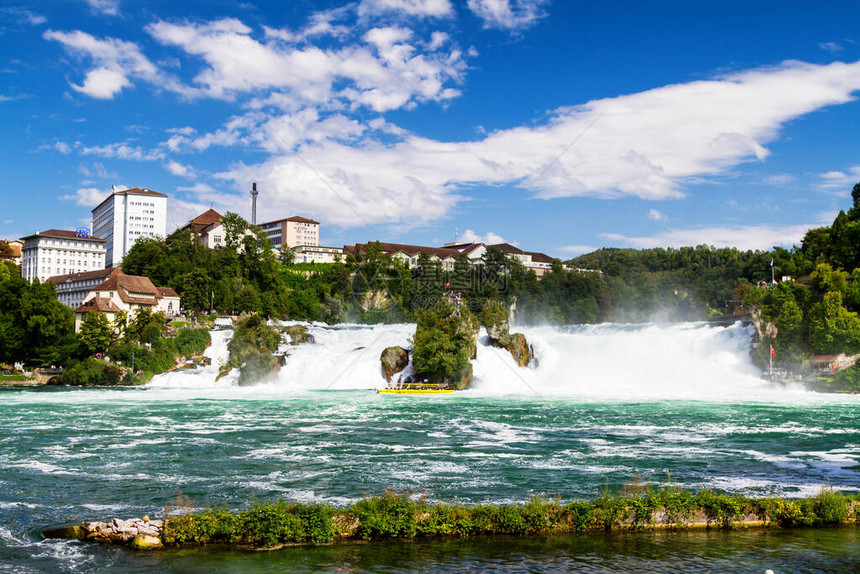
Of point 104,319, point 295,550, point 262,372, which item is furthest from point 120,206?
point 295,550

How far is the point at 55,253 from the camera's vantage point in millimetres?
108562

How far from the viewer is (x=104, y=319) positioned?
185 ft

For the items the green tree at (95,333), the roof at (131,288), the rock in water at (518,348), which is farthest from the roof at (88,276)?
the rock in water at (518,348)

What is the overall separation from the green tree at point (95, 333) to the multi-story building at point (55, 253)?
196 ft

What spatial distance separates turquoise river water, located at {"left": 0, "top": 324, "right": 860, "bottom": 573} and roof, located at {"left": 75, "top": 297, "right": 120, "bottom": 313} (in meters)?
12.8

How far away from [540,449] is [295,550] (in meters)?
12.8

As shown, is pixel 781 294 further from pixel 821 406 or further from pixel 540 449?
pixel 540 449

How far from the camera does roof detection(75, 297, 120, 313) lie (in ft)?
195

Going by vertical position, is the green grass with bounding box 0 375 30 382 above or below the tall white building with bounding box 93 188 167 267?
below

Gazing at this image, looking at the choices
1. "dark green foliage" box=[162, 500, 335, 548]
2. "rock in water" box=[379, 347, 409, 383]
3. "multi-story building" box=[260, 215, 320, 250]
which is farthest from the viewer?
"multi-story building" box=[260, 215, 320, 250]

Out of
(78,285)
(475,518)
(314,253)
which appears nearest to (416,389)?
(475,518)

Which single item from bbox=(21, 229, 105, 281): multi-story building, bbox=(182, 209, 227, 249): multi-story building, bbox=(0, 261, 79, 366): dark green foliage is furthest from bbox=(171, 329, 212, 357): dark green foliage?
bbox=(21, 229, 105, 281): multi-story building

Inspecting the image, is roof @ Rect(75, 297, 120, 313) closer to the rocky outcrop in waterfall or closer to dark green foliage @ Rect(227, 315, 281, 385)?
dark green foliage @ Rect(227, 315, 281, 385)

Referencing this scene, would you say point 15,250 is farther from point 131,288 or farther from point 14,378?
point 14,378
